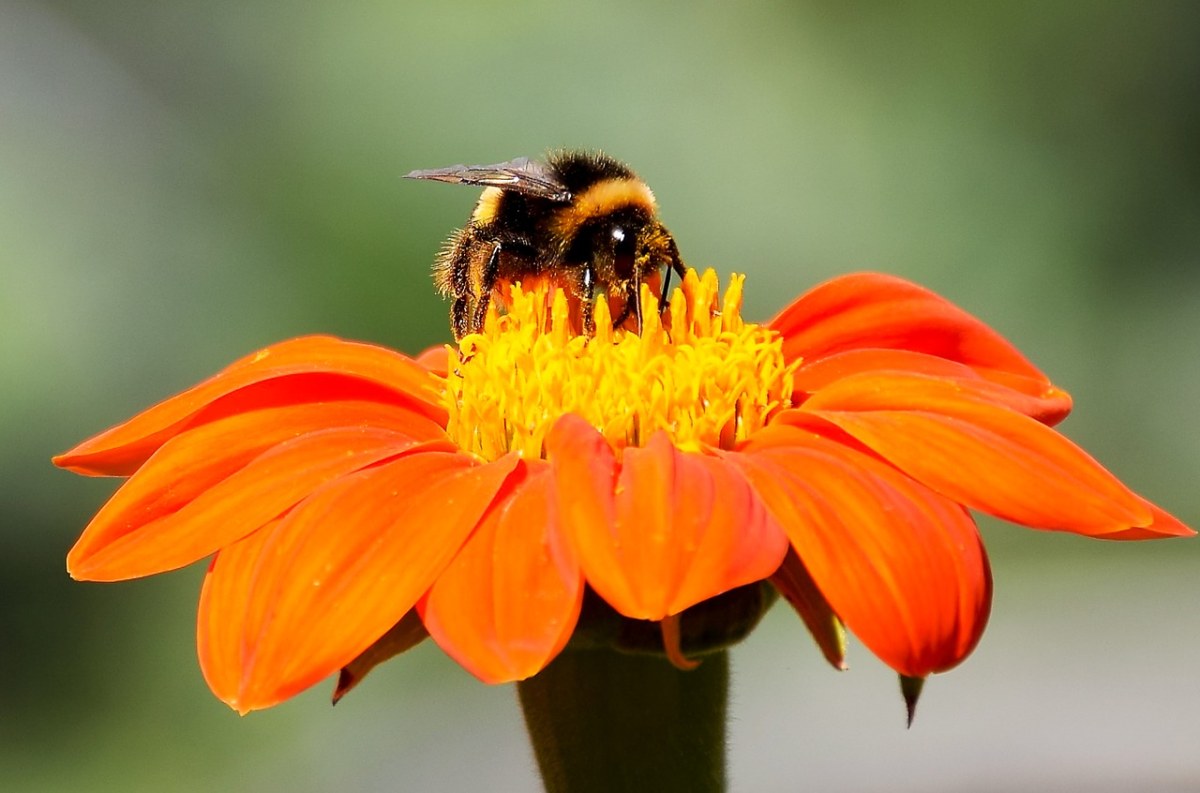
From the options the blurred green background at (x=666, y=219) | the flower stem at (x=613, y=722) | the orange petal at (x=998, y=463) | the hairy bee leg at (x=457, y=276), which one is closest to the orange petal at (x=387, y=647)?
the flower stem at (x=613, y=722)

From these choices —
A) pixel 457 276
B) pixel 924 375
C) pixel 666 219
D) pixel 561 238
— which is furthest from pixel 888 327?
pixel 666 219

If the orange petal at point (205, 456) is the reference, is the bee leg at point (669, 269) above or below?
above

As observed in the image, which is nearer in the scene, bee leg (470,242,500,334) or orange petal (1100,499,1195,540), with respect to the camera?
orange petal (1100,499,1195,540)

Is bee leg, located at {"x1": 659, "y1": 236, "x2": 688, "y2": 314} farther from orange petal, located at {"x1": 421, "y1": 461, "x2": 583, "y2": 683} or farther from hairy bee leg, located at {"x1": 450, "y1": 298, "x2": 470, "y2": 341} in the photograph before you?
orange petal, located at {"x1": 421, "y1": 461, "x2": 583, "y2": 683}

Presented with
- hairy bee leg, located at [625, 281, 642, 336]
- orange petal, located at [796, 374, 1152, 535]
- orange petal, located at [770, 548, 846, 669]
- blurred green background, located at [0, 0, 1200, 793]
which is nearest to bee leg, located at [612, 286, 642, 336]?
hairy bee leg, located at [625, 281, 642, 336]

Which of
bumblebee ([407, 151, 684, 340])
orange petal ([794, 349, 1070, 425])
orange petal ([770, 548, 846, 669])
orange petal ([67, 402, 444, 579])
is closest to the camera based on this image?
orange petal ([770, 548, 846, 669])

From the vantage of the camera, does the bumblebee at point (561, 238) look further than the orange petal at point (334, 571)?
Yes

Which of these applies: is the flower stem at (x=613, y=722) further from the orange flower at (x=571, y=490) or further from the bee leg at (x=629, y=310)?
the bee leg at (x=629, y=310)
